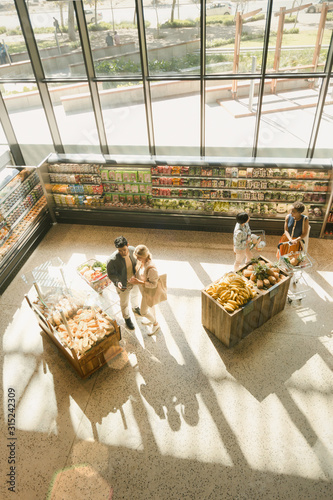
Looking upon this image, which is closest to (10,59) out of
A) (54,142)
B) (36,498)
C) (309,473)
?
(54,142)

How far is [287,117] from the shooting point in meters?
7.52

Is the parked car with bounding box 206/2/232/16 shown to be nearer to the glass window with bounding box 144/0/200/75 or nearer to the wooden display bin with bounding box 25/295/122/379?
the glass window with bounding box 144/0/200/75

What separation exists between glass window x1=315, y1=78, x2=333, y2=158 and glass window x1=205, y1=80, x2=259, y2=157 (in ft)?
4.57

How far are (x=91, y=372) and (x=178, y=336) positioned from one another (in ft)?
5.14

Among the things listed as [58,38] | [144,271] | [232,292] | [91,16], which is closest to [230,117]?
[91,16]

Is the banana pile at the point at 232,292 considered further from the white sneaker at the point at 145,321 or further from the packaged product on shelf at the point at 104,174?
the packaged product on shelf at the point at 104,174

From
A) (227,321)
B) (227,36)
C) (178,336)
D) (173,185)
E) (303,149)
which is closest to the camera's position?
(227,321)

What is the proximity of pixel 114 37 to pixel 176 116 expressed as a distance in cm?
200

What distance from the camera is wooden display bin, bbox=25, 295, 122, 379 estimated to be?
17.3ft

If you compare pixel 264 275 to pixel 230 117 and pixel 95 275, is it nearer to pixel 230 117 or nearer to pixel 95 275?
pixel 95 275

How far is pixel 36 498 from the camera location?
14.4 ft

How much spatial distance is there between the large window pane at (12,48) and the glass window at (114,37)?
5.29 ft

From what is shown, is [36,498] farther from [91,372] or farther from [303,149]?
[303,149]

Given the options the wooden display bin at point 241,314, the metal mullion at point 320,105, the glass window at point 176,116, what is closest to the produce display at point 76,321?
the wooden display bin at point 241,314
